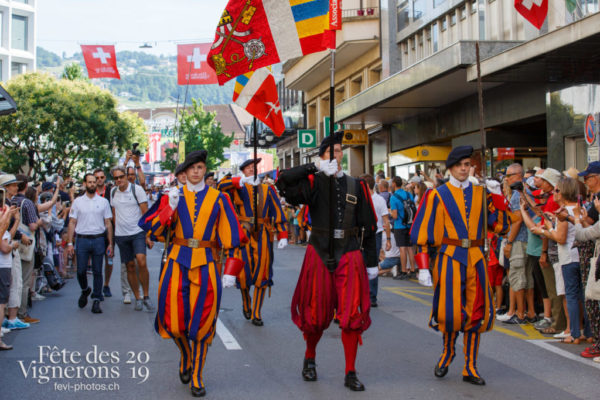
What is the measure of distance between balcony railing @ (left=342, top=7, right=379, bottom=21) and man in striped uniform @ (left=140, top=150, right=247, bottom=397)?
23663mm

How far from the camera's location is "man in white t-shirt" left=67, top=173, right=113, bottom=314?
10516 millimetres

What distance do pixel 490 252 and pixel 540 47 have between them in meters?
5.23

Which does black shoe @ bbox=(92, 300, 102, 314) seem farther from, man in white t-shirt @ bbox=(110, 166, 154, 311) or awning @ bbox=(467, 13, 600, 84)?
awning @ bbox=(467, 13, 600, 84)

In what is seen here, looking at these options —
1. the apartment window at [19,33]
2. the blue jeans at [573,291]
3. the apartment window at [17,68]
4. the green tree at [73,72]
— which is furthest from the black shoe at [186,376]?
the apartment window at [19,33]

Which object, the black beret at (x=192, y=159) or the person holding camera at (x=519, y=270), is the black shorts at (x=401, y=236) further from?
the black beret at (x=192, y=159)

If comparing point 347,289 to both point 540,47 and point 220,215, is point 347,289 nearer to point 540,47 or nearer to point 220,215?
point 220,215

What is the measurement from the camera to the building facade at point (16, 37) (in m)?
55.1

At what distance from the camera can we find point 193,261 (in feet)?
19.8

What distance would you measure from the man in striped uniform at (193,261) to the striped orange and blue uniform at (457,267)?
167 centimetres

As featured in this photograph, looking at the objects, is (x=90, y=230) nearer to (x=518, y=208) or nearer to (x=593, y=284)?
(x=518, y=208)

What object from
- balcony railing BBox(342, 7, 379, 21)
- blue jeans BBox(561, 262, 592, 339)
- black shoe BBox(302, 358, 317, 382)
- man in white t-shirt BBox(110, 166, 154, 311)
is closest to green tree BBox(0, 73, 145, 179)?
balcony railing BBox(342, 7, 379, 21)

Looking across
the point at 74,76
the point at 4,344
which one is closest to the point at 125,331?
the point at 4,344

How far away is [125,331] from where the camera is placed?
873 centimetres

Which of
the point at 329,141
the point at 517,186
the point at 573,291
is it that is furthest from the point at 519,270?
the point at 329,141
